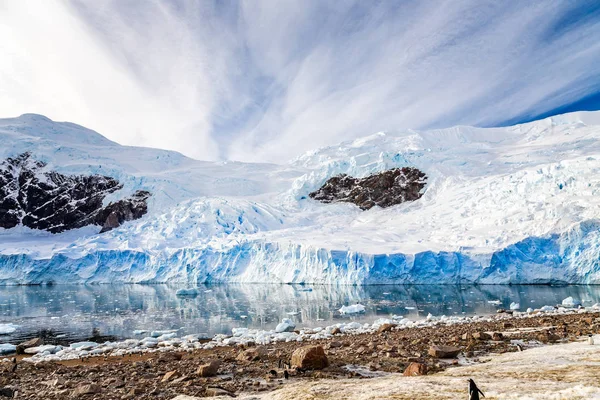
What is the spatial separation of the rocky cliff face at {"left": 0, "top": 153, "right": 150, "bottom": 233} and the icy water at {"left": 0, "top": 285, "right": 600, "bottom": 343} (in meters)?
31.9

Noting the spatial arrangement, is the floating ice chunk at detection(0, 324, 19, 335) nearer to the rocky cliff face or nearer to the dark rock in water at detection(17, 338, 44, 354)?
the dark rock in water at detection(17, 338, 44, 354)

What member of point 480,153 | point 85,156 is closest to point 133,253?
point 85,156

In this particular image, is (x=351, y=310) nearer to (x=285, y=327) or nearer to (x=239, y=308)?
(x=285, y=327)

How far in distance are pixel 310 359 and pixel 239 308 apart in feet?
56.2

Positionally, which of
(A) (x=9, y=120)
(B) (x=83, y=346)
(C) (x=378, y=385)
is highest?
(A) (x=9, y=120)

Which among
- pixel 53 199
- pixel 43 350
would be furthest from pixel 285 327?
pixel 53 199

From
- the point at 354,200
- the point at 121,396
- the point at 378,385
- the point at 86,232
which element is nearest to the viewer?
the point at 378,385

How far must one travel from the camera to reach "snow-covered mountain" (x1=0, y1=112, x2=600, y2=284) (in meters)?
32.2

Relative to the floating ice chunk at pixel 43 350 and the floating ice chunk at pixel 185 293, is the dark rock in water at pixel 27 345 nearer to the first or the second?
the floating ice chunk at pixel 43 350

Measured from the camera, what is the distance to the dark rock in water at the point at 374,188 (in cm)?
6059

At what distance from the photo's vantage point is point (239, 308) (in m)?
22.7

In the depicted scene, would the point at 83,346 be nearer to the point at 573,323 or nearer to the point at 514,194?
the point at 573,323

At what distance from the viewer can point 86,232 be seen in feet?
191

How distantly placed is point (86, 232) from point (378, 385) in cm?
6317
